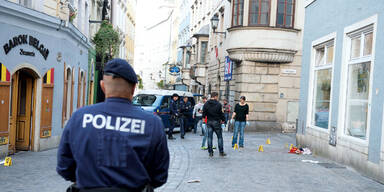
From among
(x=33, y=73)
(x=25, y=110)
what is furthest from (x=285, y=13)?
(x=25, y=110)

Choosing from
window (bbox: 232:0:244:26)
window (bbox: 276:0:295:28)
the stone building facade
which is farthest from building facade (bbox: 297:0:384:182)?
window (bbox: 232:0:244:26)

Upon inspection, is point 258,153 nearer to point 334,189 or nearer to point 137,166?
point 334,189

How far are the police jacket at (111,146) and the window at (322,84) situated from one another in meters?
10.5

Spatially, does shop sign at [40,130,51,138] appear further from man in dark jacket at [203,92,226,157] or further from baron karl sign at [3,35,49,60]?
man in dark jacket at [203,92,226,157]

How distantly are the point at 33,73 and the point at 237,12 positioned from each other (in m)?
12.9

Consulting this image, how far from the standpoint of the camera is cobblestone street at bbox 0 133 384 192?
7688 millimetres

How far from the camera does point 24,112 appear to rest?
12539mm

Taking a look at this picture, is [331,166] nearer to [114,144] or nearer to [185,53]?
[114,144]

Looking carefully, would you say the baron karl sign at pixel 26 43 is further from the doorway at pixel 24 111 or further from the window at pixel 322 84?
the window at pixel 322 84

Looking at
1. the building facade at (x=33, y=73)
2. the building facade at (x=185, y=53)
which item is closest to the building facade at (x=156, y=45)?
the building facade at (x=185, y=53)

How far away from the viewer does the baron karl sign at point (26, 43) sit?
36.1 feet

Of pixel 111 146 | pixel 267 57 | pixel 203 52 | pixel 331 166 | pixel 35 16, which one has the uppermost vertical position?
pixel 203 52

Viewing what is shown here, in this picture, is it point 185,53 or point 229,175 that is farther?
point 185,53

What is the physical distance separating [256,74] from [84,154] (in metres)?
20.2
